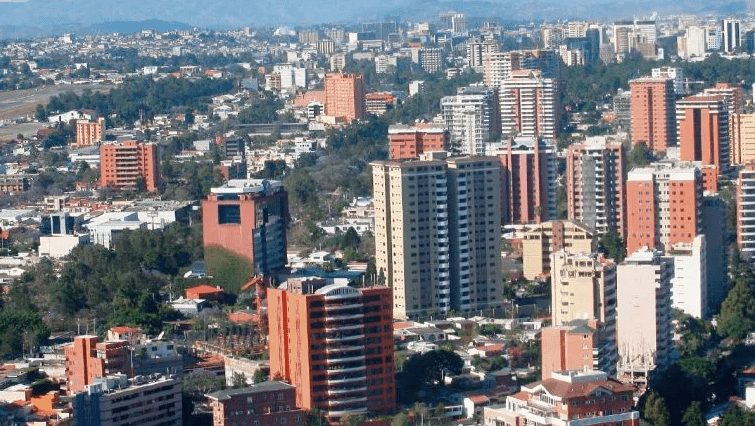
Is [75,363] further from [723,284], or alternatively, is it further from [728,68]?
[728,68]

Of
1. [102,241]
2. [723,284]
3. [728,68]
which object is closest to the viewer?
[723,284]

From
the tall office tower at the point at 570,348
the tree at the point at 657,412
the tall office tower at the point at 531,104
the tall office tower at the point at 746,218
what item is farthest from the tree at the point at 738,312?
the tall office tower at the point at 531,104

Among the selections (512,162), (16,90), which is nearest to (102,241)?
(512,162)

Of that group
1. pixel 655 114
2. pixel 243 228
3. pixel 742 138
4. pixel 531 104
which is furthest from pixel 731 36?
pixel 243 228

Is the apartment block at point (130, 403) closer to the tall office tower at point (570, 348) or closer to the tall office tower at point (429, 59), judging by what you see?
the tall office tower at point (570, 348)

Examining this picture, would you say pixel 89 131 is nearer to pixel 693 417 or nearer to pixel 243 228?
pixel 243 228

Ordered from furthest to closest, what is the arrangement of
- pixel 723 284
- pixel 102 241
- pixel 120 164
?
pixel 120 164, pixel 102 241, pixel 723 284
